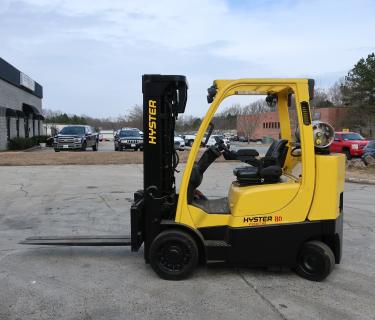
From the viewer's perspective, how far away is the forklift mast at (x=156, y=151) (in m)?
5.04

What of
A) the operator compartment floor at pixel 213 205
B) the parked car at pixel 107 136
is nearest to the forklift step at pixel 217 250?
the operator compartment floor at pixel 213 205

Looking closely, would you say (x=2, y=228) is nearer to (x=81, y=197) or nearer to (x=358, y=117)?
(x=81, y=197)

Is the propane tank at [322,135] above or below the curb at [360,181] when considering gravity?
above

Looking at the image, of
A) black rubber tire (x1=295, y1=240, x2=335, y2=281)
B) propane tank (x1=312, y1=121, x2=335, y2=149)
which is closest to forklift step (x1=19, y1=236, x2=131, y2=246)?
black rubber tire (x1=295, y1=240, x2=335, y2=281)

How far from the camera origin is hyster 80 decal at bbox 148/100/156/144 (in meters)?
5.04

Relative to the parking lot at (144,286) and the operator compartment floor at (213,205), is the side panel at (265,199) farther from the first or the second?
the parking lot at (144,286)

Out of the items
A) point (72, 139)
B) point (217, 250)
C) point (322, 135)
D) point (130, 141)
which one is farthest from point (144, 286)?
point (130, 141)

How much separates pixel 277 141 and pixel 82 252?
2987 mm

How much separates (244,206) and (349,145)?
22.9m

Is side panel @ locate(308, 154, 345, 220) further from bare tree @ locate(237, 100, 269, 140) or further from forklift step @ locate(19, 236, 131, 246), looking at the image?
forklift step @ locate(19, 236, 131, 246)

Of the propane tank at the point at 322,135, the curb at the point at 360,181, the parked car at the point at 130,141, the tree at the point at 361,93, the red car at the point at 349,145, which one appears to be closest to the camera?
the propane tank at the point at 322,135

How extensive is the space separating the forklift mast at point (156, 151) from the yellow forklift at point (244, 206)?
0.4 inches

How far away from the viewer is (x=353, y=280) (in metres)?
5.07

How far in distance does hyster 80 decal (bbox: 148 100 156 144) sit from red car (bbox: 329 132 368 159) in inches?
857
